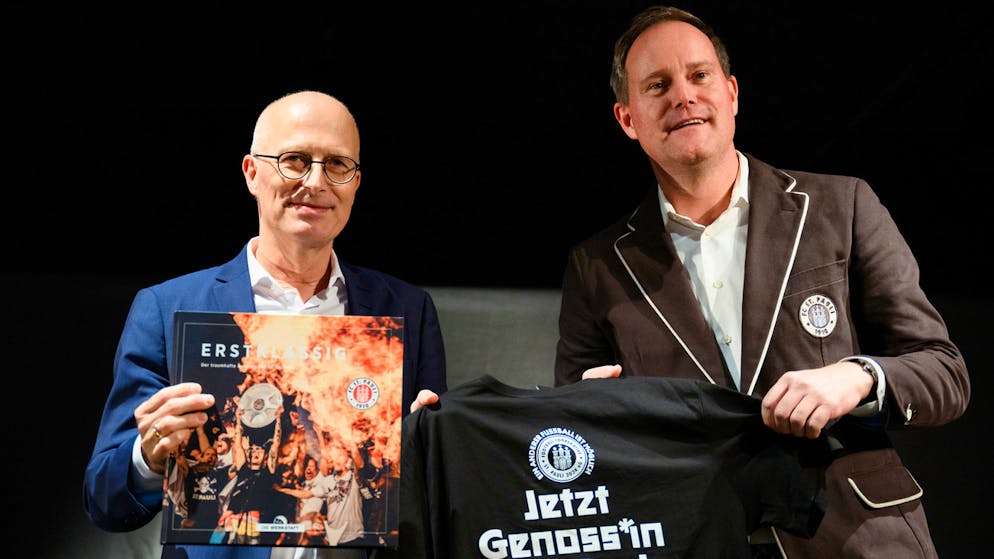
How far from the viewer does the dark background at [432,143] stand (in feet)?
10.5

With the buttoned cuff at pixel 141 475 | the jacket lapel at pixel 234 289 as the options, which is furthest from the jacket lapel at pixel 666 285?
the buttoned cuff at pixel 141 475

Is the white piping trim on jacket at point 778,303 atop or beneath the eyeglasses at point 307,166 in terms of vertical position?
beneath

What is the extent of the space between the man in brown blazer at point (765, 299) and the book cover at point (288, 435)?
57 cm

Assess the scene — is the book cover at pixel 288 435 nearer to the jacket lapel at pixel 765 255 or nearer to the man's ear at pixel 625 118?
the jacket lapel at pixel 765 255

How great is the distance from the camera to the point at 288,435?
5.19ft

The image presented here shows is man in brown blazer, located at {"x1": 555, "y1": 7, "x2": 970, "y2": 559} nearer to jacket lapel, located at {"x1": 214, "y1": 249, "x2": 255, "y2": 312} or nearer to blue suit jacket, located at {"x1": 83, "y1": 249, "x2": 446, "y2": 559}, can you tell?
blue suit jacket, located at {"x1": 83, "y1": 249, "x2": 446, "y2": 559}

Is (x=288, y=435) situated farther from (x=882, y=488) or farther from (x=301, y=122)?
(x=882, y=488)

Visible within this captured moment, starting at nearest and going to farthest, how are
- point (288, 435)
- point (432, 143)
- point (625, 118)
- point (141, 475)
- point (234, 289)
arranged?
point (288, 435) → point (141, 475) → point (234, 289) → point (625, 118) → point (432, 143)

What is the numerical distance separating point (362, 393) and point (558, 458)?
0.43 metres

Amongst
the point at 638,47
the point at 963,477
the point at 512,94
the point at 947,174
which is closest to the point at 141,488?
the point at 638,47

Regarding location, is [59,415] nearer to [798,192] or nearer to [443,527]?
[443,527]

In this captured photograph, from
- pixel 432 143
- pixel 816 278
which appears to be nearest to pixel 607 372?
pixel 816 278

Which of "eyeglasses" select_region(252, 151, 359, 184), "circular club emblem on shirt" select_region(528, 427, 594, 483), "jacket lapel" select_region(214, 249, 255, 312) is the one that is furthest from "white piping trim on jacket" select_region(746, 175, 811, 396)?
"jacket lapel" select_region(214, 249, 255, 312)

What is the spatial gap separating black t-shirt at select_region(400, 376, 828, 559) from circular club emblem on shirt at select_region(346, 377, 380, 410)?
0.17 m
